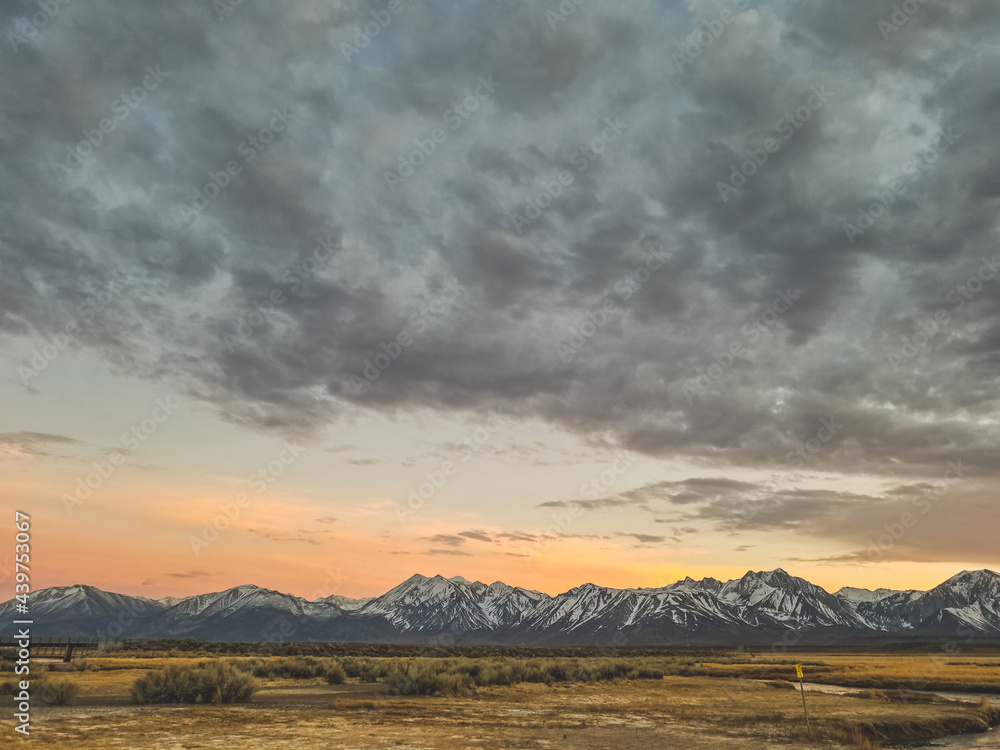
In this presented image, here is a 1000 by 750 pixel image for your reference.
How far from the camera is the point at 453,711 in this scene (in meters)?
29.6

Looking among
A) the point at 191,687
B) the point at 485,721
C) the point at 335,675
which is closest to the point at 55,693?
the point at 191,687

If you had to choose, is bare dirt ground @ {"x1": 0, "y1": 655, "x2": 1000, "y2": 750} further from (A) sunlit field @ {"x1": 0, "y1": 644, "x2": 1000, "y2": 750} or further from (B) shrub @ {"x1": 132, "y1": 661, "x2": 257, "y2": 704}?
(B) shrub @ {"x1": 132, "y1": 661, "x2": 257, "y2": 704}

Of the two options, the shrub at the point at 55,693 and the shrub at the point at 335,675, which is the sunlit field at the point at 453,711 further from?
the shrub at the point at 55,693

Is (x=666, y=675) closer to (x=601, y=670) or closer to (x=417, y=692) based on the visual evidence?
(x=601, y=670)

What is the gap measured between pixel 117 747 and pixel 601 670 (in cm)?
4537

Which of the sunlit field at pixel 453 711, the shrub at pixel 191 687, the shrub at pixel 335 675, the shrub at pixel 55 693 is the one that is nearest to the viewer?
the sunlit field at pixel 453 711

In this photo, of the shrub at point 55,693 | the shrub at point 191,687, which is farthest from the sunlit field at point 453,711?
the shrub at point 55,693

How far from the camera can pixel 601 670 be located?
2210 inches

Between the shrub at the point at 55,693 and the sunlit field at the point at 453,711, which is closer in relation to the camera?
the sunlit field at the point at 453,711

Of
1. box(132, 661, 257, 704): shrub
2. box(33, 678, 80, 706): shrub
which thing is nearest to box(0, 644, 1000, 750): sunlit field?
box(132, 661, 257, 704): shrub

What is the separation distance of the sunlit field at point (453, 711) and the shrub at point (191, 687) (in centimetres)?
6

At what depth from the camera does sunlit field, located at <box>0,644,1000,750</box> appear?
21.9 m

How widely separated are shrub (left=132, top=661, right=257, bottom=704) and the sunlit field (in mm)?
60

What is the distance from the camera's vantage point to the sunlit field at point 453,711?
71.8 feet
